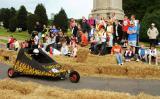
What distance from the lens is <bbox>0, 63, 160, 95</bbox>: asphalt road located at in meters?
16.1

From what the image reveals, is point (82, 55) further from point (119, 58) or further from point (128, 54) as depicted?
point (128, 54)

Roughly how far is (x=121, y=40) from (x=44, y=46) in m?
4.46

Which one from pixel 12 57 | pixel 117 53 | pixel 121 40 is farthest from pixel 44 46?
pixel 117 53

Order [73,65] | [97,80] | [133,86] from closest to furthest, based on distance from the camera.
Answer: [133,86] → [97,80] → [73,65]

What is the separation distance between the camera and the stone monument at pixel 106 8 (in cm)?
2998

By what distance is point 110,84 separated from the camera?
17.2m

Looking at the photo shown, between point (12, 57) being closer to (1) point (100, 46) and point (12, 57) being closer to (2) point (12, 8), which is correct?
(1) point (100, 46)

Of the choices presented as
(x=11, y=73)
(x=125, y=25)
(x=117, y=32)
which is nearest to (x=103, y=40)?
(x=125, y=25)

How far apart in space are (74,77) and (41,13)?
124ft

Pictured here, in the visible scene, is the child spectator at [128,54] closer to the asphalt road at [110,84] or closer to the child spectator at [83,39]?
the asphalt road at [110,84]

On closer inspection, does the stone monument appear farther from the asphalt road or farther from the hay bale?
the asphalt road

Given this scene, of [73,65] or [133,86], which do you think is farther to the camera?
[73,65]

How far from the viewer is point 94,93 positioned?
11.5 metres

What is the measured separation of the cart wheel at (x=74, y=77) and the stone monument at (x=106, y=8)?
1269cm
